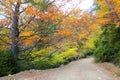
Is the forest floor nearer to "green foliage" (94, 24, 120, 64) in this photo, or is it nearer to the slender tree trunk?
the slender tree trunk

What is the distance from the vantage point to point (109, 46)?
2886cm

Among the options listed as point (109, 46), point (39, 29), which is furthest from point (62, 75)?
point (109, 46)

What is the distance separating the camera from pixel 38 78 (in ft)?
51.1

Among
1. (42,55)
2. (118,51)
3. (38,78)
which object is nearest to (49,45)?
(42,55)

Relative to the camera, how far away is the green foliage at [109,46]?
26.5 metres

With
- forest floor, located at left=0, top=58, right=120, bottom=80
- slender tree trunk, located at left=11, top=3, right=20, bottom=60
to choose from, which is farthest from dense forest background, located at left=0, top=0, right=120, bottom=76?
forest floor, located at left=0, top=58, right=120, bottom=80

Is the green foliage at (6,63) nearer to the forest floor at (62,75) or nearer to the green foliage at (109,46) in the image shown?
the forest floor at (62,75)

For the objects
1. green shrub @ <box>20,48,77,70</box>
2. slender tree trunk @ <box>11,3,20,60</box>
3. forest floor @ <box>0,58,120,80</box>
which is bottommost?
green shrub @ <box>20,48,77,70</box>

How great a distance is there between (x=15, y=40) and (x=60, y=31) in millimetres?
4076

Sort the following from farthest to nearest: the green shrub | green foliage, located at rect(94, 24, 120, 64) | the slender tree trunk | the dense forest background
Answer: the green shrub
green foliage, located at rect(94, 24, 120, 64)
the slender tree trunk
the dense forest background

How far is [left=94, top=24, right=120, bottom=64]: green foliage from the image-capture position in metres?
26.5

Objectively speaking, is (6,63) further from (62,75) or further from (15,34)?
(62,75)

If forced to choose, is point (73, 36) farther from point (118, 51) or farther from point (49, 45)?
point (118, 51)

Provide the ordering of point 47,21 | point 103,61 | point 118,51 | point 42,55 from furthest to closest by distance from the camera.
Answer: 1. point 103,61
2. point 42,55
3. point 118,51
4. point 47,21
